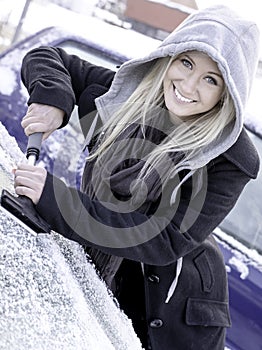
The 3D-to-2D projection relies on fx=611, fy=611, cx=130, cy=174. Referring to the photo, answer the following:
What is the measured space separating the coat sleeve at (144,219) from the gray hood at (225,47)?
0.24ft

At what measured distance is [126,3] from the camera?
10602 millimetres

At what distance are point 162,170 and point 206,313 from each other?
0.47 metres

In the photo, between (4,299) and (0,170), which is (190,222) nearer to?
(0,170)

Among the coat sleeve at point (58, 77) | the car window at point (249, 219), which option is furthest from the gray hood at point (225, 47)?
the car window at point (249, 219)

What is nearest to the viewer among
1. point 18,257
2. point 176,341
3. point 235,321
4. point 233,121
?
point 18,257

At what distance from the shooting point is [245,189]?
9.89ft

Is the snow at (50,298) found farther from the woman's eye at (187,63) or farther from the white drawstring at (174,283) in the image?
the woman's eye at (187,63)

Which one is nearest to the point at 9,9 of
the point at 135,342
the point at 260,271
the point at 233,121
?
the point at 260,271

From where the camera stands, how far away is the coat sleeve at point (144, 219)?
1207mm

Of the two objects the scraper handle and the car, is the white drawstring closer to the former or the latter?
the scraper handle

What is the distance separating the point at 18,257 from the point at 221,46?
2.29ft

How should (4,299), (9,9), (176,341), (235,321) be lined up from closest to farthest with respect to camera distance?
(4,299)
(176,341)
(235,321)
(9,9)

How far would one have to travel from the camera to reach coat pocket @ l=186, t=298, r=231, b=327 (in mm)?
1652

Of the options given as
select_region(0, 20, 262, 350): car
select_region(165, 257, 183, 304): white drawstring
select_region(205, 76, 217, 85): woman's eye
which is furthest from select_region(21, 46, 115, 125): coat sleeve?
select_region(0, 20, 262, 350): car
